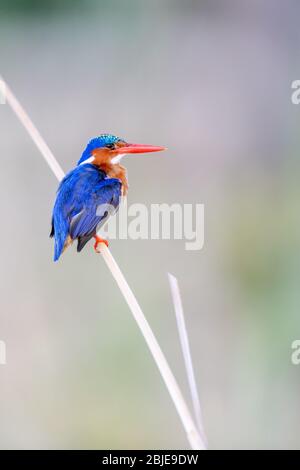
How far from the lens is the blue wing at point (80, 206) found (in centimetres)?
197

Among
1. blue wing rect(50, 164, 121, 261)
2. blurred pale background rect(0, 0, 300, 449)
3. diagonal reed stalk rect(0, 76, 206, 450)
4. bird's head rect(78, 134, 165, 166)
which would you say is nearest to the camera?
diagonal reed stalk rect(0, 76, 206, 450)

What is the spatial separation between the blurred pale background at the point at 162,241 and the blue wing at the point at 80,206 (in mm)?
834

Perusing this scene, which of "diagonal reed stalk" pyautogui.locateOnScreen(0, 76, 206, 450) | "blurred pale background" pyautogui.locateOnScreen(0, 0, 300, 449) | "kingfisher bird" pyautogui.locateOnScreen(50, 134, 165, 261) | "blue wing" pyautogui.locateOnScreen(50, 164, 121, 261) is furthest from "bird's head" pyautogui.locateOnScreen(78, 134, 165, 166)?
"blurred pale background" pyautogui.locateOnScreen(0, 0, 300, 449)

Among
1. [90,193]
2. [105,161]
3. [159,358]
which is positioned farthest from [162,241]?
[159,358]

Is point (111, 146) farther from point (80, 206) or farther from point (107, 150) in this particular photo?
point (80, 206)

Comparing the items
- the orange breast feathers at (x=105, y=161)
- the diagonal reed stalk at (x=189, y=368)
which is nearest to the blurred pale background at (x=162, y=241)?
the orange breast feathers at (x=105, y=161)

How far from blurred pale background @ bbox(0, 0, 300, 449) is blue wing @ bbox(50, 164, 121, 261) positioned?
2.74ft

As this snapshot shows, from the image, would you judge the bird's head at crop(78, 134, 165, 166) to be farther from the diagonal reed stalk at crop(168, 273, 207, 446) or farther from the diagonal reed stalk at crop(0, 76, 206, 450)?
the diagonal reed stalk at crop(168, 273, 207, 446)

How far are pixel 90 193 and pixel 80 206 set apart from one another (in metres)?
0.09

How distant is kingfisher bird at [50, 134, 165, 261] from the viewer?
6.49ft

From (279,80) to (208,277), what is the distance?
4.99ft

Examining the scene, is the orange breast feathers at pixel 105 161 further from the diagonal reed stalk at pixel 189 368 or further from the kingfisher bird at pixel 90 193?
the diagonal reed stalk at pixel 189 368

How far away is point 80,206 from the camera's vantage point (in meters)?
2.02

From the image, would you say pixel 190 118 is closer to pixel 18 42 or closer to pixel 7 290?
pixel 18 42
